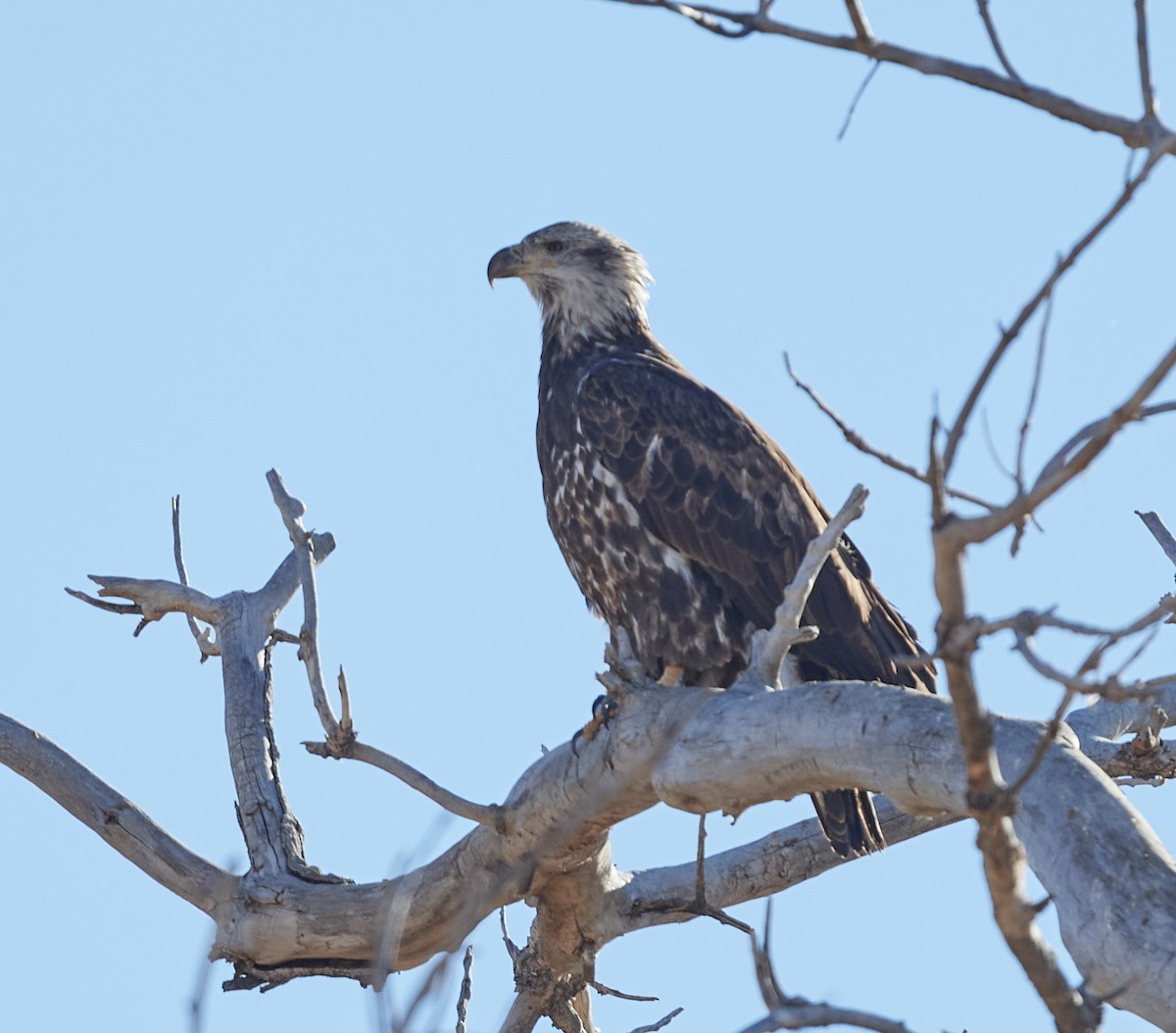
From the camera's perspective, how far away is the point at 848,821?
6.09 m

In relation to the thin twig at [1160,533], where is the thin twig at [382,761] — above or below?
below

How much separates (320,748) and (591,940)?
1.53 m

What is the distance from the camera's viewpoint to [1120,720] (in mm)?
7070

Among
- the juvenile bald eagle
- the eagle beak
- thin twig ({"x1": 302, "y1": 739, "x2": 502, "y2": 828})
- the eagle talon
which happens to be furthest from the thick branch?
the eagle beak

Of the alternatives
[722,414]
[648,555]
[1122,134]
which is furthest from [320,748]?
[1122,134]

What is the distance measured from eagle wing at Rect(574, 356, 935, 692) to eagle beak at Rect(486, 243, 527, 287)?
4.07ft

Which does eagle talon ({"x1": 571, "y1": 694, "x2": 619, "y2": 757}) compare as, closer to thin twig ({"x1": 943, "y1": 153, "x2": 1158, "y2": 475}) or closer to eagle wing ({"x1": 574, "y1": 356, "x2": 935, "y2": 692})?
eagle wing ({"x1": 574, "y1": 356, "x2": 935, "y2": 692})

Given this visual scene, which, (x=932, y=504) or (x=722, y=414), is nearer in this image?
(x=932, y=504)

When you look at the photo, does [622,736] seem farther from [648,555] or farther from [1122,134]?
[1122,134]

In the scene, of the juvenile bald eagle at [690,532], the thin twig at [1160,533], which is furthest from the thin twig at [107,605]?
the thin twig at [1160,533]

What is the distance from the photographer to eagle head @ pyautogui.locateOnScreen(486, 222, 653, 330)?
8180 mm

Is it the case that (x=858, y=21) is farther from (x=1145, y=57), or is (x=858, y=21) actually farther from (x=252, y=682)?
(x=252, y=682)

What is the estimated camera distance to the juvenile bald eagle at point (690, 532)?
21.9ft

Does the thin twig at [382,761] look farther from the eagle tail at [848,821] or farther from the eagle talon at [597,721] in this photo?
the eagle tail at [848,821]
